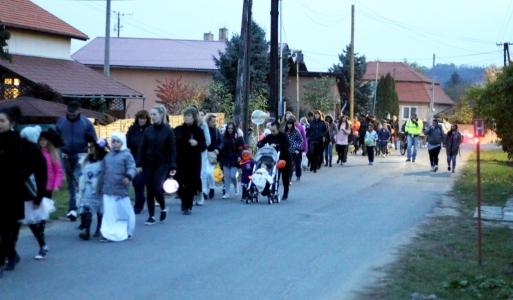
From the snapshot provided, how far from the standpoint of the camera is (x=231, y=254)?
10648mm

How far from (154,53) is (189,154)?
47.4 metres

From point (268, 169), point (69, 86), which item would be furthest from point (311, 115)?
point (69, 86)

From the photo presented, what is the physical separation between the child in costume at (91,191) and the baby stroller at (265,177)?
17.4 ft

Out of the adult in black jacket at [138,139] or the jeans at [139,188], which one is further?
the adult in black jacket at [138,139]

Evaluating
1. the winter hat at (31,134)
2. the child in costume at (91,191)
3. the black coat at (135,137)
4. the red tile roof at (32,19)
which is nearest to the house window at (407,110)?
the red tile roof at (32,19)

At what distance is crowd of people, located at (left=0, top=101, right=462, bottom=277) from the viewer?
9.05 m

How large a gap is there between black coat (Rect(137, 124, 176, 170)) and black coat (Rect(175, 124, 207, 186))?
4.72 ft

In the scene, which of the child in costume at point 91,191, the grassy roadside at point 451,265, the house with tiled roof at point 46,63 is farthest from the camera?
the house with tiled roof at point 46,63

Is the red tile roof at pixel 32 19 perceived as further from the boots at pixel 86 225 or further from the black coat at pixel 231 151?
the boots at pixel 86 225

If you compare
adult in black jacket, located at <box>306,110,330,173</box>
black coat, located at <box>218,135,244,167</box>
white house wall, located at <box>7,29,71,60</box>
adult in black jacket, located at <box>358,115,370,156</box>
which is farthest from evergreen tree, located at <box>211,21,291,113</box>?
black coat, located at <box>218,135,244,167</box>

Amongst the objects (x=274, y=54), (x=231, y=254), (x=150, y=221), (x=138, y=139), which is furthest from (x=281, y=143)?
(x=274, y=54)

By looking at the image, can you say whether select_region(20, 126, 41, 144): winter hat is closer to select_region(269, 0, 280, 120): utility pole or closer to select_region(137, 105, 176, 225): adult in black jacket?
select_region(137, 105, 176, 225): adult in black jacket

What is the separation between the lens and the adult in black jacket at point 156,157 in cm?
1305

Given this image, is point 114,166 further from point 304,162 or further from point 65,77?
point 65,77
